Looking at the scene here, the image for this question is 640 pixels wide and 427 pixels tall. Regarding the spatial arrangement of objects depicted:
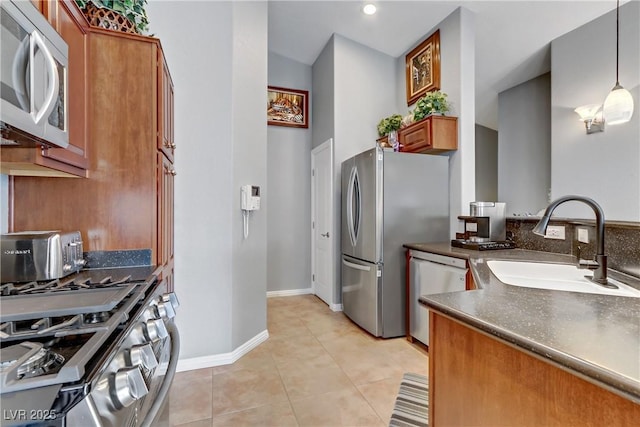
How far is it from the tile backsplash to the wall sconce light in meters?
1.71

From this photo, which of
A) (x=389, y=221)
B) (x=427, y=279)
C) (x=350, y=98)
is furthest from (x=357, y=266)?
(x=350, y=98)

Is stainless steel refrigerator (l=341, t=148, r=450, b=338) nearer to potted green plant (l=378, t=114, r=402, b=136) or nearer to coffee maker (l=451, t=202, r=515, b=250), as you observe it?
coffee maker (l=451, t=202, r=515, b=250)

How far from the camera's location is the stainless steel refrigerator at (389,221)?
296cm

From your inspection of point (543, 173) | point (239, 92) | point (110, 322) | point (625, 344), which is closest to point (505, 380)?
point (625, 344)

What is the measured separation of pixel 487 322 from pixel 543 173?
4.47m

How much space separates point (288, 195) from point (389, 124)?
5.73 feet

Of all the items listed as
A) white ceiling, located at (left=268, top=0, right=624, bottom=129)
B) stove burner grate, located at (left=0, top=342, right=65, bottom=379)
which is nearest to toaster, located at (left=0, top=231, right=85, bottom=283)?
stove burner grate, located at (left=0, top=342, right=65, bottom=379)

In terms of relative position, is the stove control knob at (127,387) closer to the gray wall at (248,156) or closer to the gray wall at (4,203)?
the gray wall at (4,203)

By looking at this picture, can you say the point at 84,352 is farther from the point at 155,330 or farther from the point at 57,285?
the point at 57,285

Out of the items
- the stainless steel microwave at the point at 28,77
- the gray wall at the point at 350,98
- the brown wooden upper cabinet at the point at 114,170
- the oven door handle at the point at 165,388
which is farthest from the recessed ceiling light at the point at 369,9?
the oven door handle at the point at 165,388

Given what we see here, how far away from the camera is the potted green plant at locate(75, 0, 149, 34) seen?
1.52 meters

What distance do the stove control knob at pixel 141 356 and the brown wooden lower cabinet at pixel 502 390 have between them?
921 mm

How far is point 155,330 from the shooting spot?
3.34 ft

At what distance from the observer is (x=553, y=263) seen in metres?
1.75
